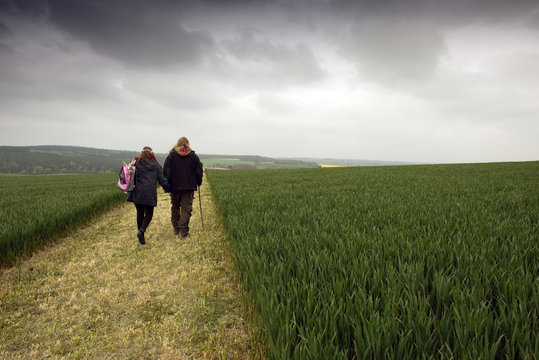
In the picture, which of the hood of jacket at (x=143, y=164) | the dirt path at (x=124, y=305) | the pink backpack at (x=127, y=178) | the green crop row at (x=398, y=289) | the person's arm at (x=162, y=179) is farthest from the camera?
the person's arm at (x=162, y=179)

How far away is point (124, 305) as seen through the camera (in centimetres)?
315

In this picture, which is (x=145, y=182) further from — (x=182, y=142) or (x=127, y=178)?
(x=182, y=142)

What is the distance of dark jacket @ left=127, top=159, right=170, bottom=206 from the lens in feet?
18.1

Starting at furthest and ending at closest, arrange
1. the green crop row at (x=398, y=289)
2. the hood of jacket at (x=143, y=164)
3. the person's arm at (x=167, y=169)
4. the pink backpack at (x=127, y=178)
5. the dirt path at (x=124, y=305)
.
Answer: the person's arm at (x=167, y=169) → the hood of jacket at (x=143, y=164) → the pink backpack at (x=127, y=178) → the dirt path at (x=124, y=305) → the green crop row at (x=398, y=289)

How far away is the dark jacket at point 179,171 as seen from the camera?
591 centimetres

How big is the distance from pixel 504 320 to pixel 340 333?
3.39 ft

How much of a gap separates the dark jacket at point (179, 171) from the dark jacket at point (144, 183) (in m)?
0.29

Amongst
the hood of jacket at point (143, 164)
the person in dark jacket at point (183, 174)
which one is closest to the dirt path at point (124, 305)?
the person in dark jacket at point (183, 174)

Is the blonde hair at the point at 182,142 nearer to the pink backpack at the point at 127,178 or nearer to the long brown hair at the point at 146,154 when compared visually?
the long brown hair at the point at 146,154

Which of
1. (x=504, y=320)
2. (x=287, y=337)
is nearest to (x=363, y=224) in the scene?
(x=504, y=320)

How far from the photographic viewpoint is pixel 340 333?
1642 millimetres

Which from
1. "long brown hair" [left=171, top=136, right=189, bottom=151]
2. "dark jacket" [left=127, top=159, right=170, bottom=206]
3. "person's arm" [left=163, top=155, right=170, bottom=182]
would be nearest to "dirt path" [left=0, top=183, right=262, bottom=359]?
"dark jacket" [left=127, top=159, right=170, bottom=206]

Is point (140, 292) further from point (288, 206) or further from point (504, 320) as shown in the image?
point (504, 320)

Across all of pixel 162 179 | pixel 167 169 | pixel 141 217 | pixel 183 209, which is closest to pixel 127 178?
pixel 162 179
